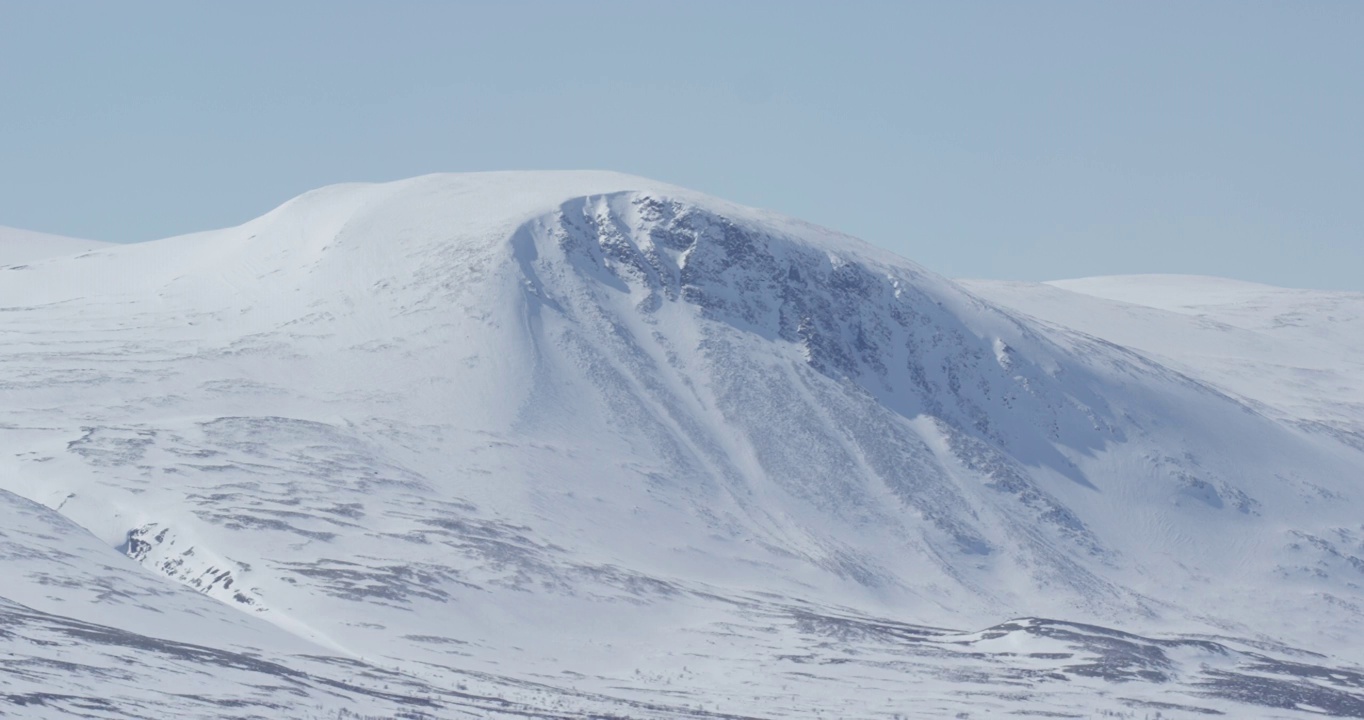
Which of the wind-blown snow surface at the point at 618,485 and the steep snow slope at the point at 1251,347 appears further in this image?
the steep snow slope at the point at 1251,347

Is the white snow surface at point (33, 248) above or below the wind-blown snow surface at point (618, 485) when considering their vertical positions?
above

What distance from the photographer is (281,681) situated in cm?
5338

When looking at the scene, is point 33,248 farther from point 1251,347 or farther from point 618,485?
point 1251,347

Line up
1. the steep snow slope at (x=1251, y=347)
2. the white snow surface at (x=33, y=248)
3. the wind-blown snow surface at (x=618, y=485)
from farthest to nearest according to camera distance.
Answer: the white snow surface at (x=33, y=248), the steep snow slope at (x=1251, y=347), the wind-blown snow surface at (x=618, y=485)

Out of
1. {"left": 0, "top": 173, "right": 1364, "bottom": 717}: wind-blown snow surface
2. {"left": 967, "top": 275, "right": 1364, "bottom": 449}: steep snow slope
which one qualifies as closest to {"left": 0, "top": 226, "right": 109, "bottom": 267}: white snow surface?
{"left": 0, "top": 173, "right": 1364, "bottom": 717}: wind-blown snow surface

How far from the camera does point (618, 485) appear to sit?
353 feet

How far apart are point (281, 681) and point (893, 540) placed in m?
63.2

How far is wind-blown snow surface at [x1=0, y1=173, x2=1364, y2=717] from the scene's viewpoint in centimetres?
7031

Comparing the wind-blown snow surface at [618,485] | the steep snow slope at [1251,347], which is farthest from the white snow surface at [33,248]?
the steep snow slope at [1251,347]

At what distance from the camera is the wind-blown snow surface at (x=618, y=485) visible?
231 feet

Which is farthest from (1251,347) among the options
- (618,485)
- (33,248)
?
(33,248)

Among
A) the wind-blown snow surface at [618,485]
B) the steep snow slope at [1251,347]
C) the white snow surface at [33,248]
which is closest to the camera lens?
the wind-blown snow surface at [618,485]

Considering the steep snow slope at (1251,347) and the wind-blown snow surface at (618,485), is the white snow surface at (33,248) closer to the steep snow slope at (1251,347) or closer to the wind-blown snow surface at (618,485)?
the wind-blown snow surface at (618,485)

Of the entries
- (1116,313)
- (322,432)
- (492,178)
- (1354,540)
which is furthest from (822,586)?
(1116,313)
